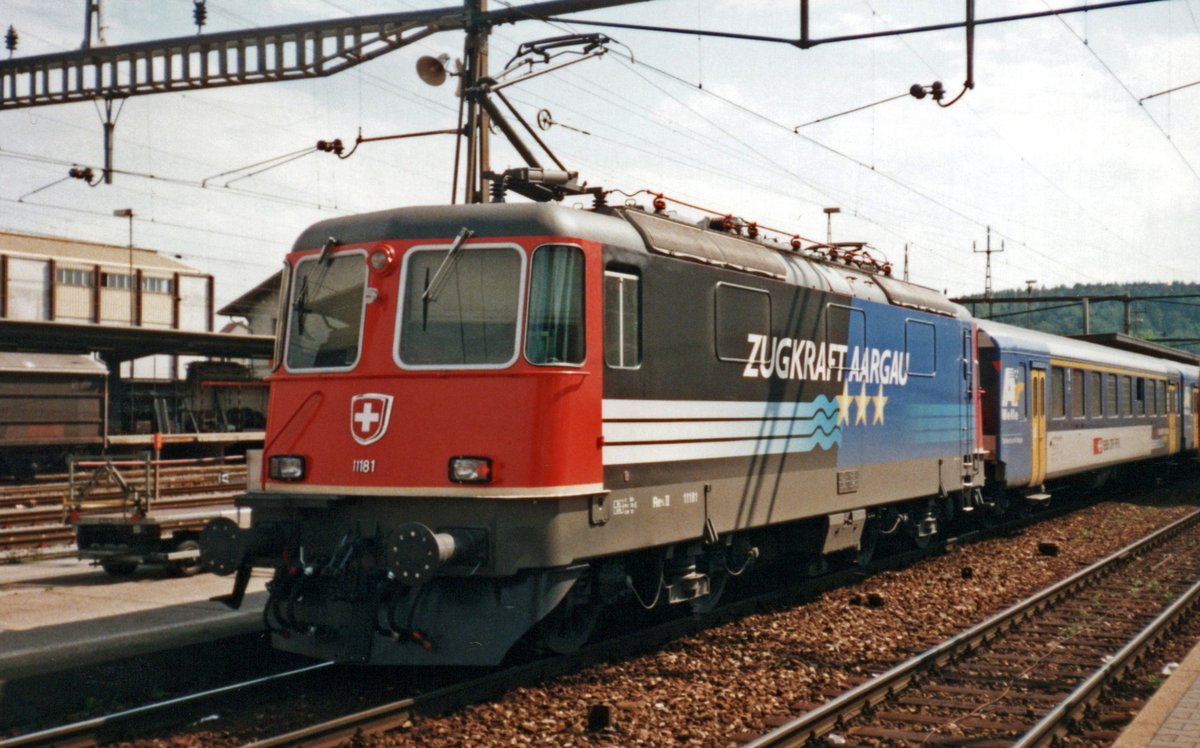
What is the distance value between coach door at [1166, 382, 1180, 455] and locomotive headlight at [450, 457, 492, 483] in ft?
84.8

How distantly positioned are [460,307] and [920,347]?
7828 millimetres

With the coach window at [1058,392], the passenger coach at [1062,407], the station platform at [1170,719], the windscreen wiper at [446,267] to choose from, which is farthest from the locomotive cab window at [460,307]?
the coach window at [1058,392]

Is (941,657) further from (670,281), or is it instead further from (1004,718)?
(670,281)

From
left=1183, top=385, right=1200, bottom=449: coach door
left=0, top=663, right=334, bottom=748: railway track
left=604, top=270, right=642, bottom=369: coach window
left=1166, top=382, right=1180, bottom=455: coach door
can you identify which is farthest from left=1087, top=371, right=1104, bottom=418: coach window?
left=0, top=663, right=334, bottom=748: railway track

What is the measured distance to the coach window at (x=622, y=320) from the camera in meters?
8.25

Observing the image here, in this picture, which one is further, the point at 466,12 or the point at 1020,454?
the point at 1020,454

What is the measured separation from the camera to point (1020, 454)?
709 inches

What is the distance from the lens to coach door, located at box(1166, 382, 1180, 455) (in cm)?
2906

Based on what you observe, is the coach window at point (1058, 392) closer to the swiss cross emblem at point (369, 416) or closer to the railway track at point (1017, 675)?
the railway track at point (1017, 675)

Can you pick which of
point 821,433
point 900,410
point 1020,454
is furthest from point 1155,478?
point 821,433

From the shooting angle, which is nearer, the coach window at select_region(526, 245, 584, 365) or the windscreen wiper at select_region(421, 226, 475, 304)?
the coach window at select_region(526, 245, 584, 365)

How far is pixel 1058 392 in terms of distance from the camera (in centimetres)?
2034

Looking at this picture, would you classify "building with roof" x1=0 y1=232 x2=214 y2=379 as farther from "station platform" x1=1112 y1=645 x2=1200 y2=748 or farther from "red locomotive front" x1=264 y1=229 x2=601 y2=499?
"station platform" x1=1112 y1=645 x2=1200 y2=748

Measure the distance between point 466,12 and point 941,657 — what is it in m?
9.13
